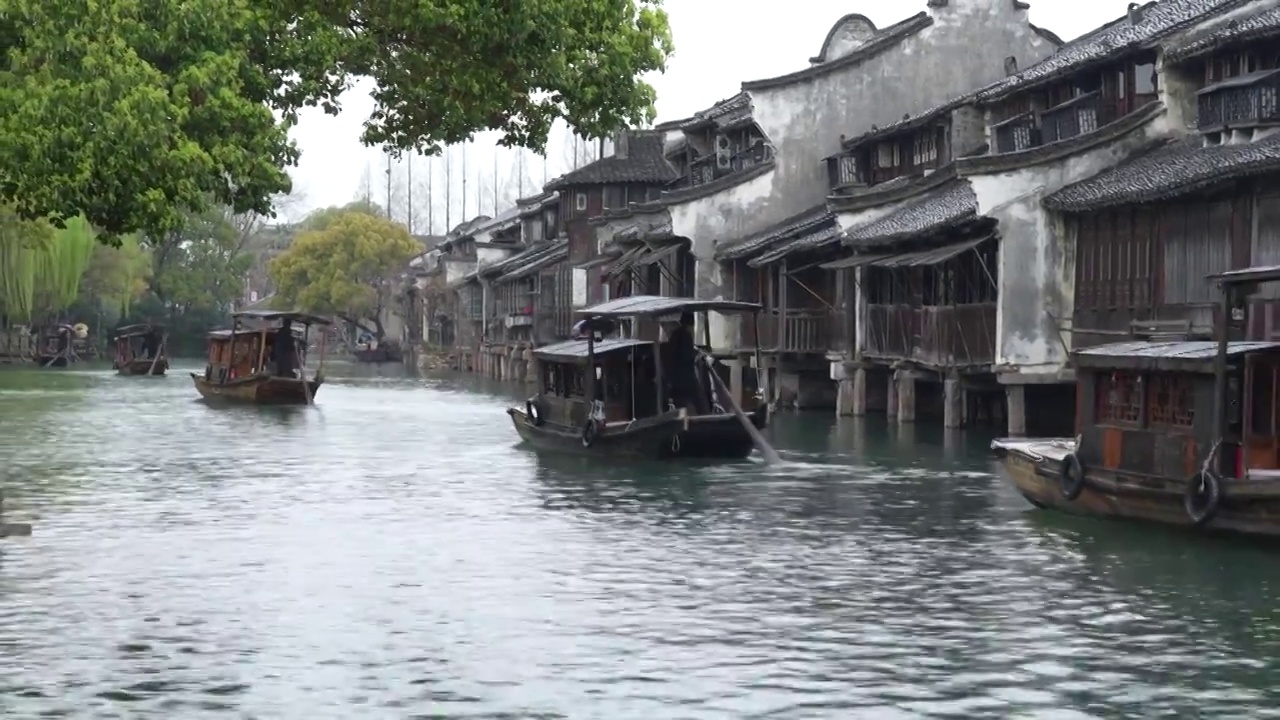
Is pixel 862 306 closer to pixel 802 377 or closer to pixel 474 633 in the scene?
pixel 802 377

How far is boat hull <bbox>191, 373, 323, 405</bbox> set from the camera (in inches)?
2124

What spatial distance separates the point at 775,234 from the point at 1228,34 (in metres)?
19.5

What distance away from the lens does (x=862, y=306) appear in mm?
44781

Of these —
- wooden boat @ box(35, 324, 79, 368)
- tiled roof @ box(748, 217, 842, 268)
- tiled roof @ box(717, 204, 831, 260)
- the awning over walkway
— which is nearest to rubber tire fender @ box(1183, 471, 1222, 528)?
the awning over walkway

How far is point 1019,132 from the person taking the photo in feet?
134

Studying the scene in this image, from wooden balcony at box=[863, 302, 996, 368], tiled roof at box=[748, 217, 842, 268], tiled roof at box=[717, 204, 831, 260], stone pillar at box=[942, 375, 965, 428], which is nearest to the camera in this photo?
wooden balcony at box=[863, 302, 996, 368]

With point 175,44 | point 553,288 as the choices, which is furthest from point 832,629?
point 553,288

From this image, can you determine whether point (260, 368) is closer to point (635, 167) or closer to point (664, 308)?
point (635, 167)

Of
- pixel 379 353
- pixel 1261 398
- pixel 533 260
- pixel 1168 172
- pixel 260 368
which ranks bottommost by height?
pixel 1261 398

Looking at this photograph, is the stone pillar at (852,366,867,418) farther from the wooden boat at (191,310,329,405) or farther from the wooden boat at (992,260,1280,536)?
the wooden boat at (992,260,1280,536)

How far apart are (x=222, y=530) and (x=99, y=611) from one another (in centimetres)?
612

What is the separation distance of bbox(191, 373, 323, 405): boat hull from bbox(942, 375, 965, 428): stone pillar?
20253mm

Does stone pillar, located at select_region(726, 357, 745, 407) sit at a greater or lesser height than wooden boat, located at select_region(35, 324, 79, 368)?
lesser

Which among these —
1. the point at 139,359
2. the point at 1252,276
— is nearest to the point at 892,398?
the point at 1252,276
